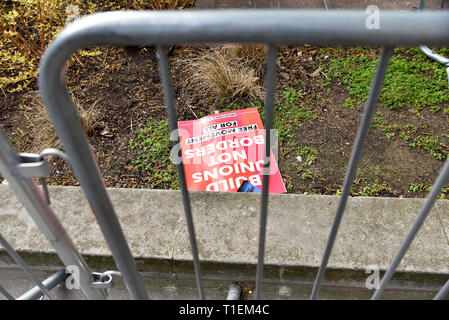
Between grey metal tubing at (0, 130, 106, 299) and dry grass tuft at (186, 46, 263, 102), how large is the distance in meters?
1.68

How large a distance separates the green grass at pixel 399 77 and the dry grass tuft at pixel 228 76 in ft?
2.08

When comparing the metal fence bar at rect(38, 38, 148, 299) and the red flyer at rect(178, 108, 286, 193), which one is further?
the red flyer at rect(178, 108, 286, 193)

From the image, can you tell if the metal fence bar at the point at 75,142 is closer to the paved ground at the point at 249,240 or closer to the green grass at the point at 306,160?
the paved ground at the point at 249,240

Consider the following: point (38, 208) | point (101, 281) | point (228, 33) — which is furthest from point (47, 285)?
point (228, 33)

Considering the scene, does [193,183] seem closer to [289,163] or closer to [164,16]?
[289,163]

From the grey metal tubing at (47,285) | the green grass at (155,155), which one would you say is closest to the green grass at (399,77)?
the green grass at (155,155)

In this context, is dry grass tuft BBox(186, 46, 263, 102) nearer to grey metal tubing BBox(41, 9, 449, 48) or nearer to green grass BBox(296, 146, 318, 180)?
green grass BBox(296, 146, 318, 180)

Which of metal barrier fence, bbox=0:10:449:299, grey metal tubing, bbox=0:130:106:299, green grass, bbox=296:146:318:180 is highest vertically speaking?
green grass, bbox=296:146:318:180

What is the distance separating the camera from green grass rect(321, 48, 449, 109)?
2666 mm

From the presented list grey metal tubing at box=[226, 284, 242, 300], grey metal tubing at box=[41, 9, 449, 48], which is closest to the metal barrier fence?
grey metal tubing at box=[41, 9, 449, 48]

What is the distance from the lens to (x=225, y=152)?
2.38 metres

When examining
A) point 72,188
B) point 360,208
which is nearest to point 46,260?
point 72,188

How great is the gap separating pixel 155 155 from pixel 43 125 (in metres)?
0.84

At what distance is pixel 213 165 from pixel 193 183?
18cm
